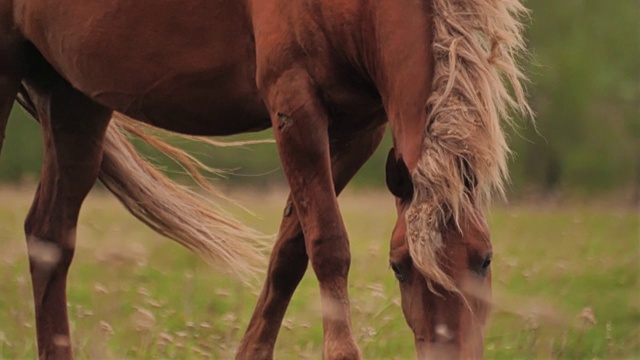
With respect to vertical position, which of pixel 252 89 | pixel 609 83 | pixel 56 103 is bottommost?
pixel 609 83

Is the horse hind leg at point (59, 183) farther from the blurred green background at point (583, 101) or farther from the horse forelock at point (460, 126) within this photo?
the blurred green background at point (583, 101)

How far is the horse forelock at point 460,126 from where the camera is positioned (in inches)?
121

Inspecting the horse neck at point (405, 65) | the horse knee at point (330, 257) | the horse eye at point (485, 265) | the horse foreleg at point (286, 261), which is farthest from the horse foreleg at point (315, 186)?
the horse eye at point (485, 265)

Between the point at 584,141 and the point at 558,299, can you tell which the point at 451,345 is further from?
the point at 584,141

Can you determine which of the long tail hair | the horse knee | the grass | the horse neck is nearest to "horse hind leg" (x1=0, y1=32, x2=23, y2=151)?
the long tail hair

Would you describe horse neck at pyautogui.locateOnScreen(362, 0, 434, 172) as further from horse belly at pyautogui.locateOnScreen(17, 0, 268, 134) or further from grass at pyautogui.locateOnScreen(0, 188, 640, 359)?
horse belly at pyautogui.locateOnScreen(17, 0, 268, 134)

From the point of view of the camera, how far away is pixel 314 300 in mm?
6398

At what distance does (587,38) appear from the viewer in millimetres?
20719

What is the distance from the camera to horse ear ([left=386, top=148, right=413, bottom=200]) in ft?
10.6

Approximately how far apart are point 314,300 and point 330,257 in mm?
2865

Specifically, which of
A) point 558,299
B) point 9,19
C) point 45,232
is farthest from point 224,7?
point 558,299

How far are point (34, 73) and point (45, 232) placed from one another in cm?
70

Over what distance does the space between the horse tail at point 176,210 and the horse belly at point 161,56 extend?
2.34 feet

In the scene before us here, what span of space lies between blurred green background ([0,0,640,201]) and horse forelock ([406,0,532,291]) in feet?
52.1
